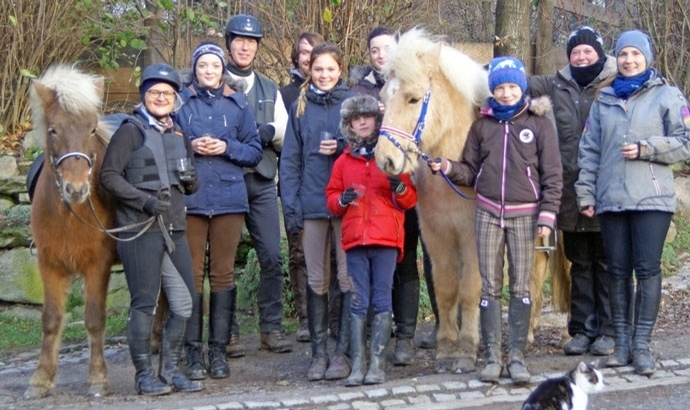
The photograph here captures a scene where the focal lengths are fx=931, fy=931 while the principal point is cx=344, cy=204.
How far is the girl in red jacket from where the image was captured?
577cm

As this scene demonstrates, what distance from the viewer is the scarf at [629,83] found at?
5816mm

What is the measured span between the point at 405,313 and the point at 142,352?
1839mm

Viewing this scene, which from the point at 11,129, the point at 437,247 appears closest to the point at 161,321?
the point at 437,247

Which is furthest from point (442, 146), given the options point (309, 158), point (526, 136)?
point (309, 158)

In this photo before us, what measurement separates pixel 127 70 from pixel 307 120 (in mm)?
5351

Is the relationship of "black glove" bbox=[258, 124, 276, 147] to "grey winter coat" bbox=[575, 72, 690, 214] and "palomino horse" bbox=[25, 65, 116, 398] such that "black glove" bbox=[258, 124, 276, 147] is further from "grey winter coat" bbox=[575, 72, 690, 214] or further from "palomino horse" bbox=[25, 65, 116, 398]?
"grey winter coat" bbox=[575, 72, 690, 214]

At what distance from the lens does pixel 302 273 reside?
768 centimetres

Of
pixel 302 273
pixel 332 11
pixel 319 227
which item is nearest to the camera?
pixel 319 227

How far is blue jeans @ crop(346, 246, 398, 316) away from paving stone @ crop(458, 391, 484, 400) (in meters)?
0.70

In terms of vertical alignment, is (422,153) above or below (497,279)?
above

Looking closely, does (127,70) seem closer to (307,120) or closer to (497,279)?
(307,120)

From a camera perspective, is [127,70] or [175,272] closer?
[175,272]

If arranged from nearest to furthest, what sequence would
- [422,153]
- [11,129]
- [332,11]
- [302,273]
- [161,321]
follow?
[422,153] < [161,321] < [302,273] < [332,11] < [11,129]

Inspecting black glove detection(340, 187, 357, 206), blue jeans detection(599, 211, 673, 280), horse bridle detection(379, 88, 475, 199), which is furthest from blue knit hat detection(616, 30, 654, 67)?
black glove detection(340, 187, 357, 206)
